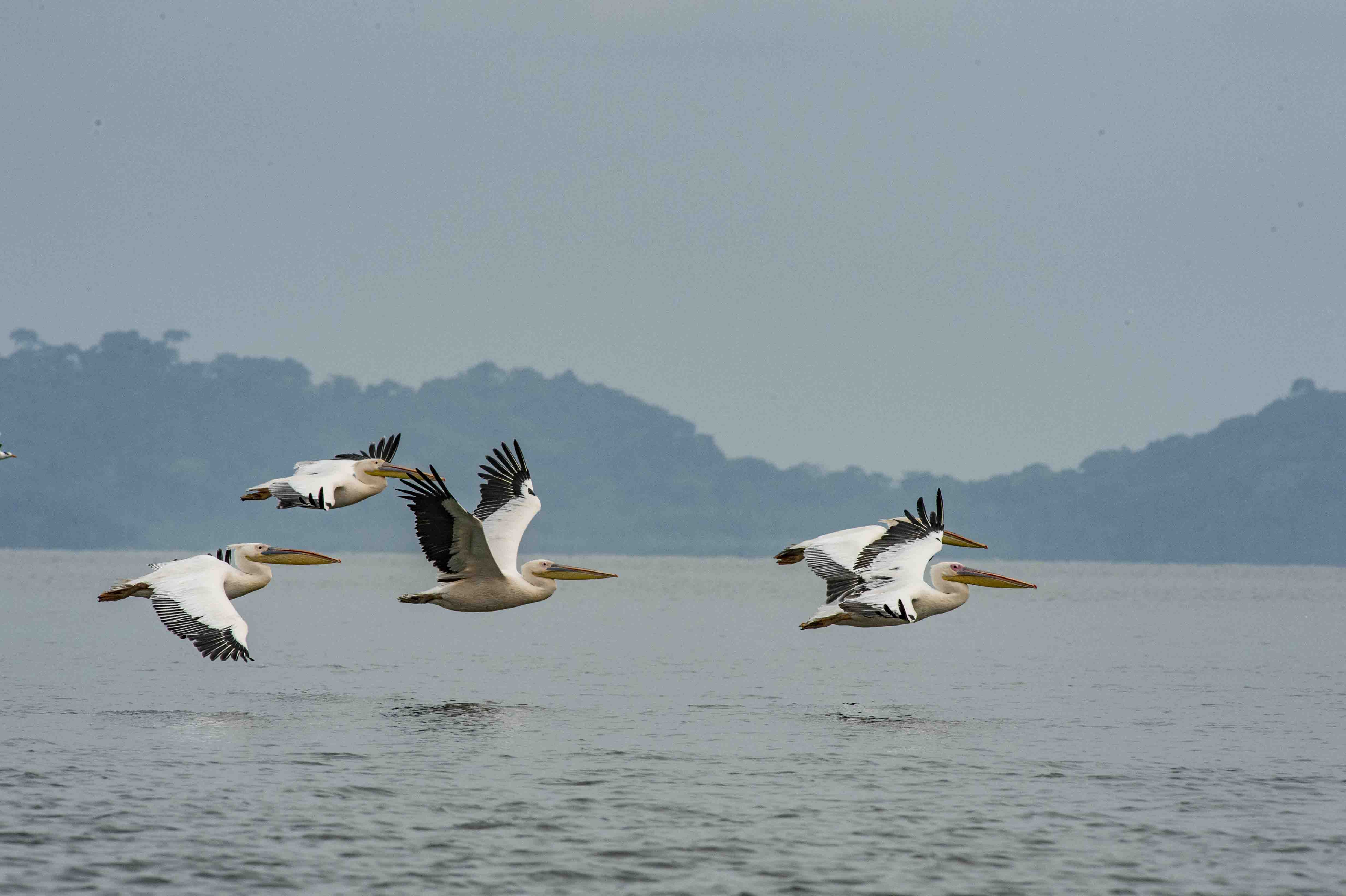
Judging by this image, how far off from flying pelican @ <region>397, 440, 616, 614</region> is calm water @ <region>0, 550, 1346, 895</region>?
71.8 inches

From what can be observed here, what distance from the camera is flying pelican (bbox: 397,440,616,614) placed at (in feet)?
56.3

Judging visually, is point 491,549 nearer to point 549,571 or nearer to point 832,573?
point 549,571

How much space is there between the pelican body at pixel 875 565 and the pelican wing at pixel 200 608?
5.18 metres

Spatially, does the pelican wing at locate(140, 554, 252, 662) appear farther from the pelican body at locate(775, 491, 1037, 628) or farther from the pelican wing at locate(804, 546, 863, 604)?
the pelican wing at locate(804, 546, 863, 604)

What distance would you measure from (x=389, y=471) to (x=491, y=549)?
1.46 meters

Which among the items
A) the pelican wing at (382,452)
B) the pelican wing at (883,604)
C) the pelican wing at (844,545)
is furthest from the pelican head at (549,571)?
the pelican wing at (883,604)

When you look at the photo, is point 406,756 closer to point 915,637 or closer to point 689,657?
point 689,657

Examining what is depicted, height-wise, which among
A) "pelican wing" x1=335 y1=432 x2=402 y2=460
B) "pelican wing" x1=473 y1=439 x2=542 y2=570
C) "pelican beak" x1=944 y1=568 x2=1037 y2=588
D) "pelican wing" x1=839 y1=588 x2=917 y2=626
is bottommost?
"pelican wing" x1=839 y1=588 x2=917 y2=626

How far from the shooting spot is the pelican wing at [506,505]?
19.1 m

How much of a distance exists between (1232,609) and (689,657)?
152 feet

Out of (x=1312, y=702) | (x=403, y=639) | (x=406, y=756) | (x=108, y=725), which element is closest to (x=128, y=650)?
(x=403, y=639)

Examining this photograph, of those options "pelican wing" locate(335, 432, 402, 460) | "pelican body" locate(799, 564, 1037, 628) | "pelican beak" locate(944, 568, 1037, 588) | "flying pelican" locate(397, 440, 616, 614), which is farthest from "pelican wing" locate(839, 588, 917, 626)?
"pelican wing" locate(335, 432, 402, 460)

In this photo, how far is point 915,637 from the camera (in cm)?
5031

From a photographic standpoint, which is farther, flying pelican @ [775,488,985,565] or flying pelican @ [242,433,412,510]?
flying pelican @ [775,488,985,565]
